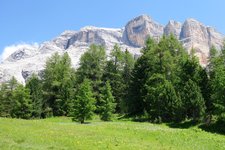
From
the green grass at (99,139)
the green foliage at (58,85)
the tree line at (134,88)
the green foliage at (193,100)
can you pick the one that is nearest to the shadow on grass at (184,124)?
the tree line at (134,88)

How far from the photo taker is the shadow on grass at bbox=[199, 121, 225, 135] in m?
48.4

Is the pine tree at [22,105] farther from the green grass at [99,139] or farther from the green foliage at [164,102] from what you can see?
the green grass at [99,139]

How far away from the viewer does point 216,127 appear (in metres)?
50.0

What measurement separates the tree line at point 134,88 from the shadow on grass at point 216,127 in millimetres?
768

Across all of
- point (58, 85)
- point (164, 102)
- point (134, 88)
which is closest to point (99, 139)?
point (164, 102)

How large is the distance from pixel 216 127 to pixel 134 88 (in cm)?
2314

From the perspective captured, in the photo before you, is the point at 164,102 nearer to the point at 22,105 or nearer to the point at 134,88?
the point at 134,88

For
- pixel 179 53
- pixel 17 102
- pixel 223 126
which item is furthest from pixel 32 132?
pixel 179 53

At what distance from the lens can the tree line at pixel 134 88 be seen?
53406 millimetres

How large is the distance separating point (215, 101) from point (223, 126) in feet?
12.5

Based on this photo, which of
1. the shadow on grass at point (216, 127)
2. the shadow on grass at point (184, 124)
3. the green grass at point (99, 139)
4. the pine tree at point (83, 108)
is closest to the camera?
the green grass at point (99, 139)

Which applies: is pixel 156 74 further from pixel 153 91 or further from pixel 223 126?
pixel 223 126

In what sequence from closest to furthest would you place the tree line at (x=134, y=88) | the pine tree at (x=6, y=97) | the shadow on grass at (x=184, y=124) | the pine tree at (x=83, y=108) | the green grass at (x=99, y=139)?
the green grass at (x=99, y=139)
the shadow on grass at (x=184, y=124)
the pine tree at (x=83, y=108)
the tree line at (x=134, y=88)
the pine tree at (x=6, y=97)

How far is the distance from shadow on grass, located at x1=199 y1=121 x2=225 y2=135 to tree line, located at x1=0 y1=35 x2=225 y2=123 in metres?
0.77
